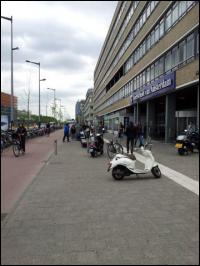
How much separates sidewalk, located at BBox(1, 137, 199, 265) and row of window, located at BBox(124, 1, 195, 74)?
12147 mm

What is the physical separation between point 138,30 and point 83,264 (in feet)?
122

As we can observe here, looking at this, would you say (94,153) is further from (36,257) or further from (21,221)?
(36,257)

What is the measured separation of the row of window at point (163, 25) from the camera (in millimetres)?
22234

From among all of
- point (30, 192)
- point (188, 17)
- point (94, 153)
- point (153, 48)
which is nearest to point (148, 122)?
point (153, 48)

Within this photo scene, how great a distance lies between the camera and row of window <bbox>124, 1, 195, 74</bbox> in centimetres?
2223

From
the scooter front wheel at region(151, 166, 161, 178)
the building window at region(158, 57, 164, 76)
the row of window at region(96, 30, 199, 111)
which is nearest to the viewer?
the scooter front wheel at region(151, 166, 161, 178)

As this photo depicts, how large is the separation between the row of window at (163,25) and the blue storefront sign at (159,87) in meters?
3.48

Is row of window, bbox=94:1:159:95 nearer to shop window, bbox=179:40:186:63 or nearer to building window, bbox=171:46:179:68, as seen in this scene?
building window, bbox=171:46:179:68

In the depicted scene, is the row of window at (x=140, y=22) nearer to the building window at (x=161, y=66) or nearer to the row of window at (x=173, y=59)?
the building window at (x=161, y=66)

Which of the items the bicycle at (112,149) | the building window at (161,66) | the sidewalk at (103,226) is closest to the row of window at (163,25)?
the building window at (161,66)

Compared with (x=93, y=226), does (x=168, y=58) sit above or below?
above

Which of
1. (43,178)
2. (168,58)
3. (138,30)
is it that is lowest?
(43,178)

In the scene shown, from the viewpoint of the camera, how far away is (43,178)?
10492 mm

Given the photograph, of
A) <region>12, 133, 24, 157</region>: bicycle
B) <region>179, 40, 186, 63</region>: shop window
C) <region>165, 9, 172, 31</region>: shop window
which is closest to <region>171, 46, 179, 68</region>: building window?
<region>179, 40, 186, 63</region>: shop window
